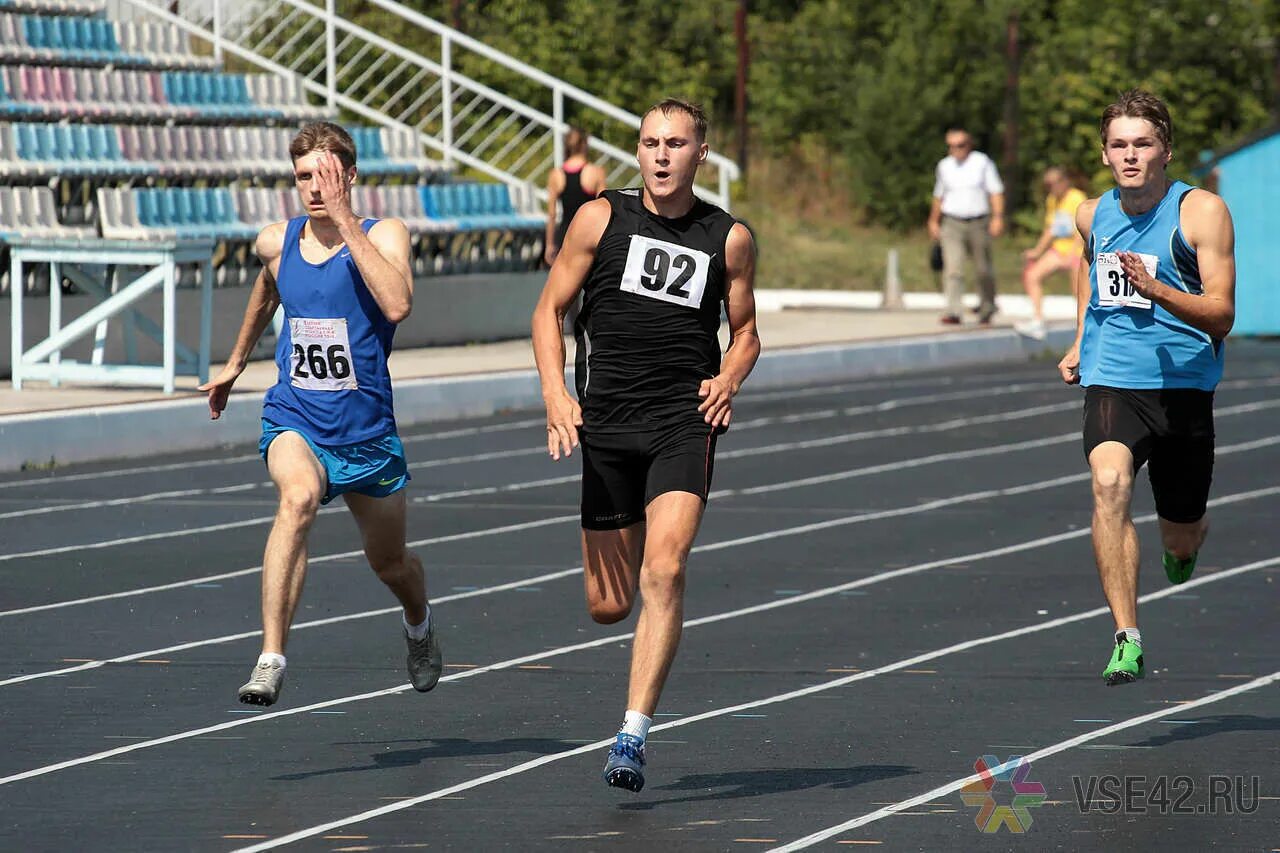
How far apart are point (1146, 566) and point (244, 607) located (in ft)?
14.1

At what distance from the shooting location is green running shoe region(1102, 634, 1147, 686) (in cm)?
734

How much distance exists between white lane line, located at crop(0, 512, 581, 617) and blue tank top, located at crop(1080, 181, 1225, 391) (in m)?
4.23

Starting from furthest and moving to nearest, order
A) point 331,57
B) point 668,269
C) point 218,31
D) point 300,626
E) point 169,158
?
point 331,57
point 218,31
point 169,158
point 300,626
point 668,269

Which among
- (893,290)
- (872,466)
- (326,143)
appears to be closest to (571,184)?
(872,466)

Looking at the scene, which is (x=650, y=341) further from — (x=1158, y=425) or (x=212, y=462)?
(x=212, y=462)

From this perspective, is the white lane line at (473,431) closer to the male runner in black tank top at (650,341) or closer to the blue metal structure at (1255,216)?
the male runner in black tank top at (650,341)

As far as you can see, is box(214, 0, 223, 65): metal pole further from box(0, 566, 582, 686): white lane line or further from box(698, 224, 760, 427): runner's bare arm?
box(698, 224, 760, 427): runner's bare arm

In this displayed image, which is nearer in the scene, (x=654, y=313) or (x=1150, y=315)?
(x=654, y=313)

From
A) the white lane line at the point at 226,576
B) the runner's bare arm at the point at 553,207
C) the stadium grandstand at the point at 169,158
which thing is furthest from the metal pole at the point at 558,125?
the white lane line at the point at 226,576

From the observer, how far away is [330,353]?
7.20 m

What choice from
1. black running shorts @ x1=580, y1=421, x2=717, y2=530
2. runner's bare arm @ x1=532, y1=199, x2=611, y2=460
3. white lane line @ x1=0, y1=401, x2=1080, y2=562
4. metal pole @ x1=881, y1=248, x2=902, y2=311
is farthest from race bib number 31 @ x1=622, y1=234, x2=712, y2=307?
metal pole @ x1=881, y1=248, x2=902, y2=311

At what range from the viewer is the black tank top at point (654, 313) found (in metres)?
6.83

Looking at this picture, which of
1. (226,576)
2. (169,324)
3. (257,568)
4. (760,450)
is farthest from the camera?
(169,324)

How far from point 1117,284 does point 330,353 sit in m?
2.59
